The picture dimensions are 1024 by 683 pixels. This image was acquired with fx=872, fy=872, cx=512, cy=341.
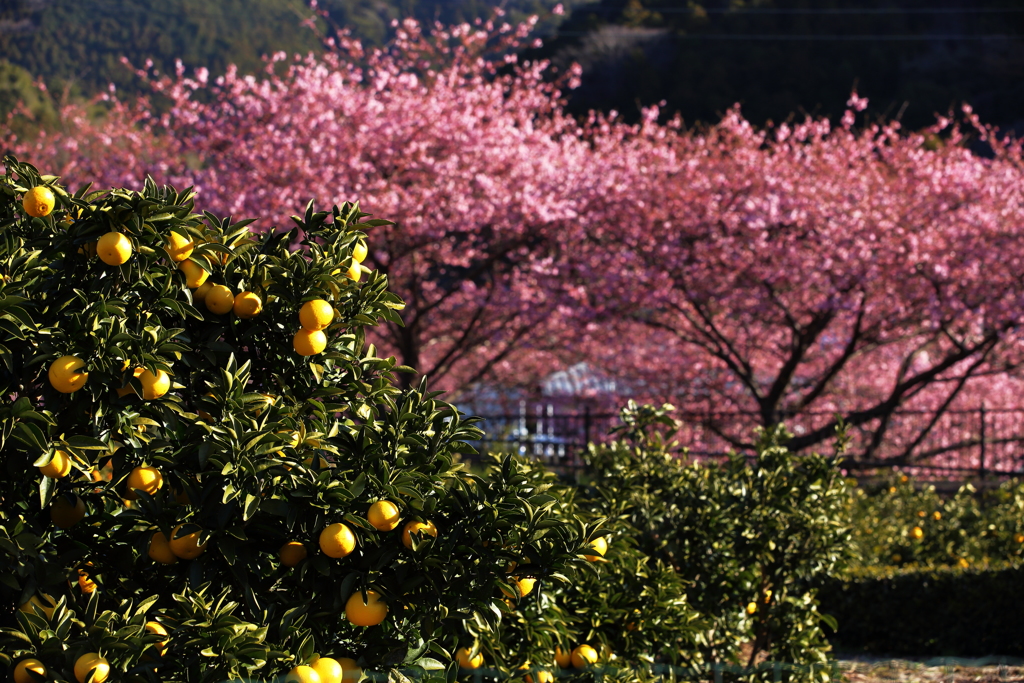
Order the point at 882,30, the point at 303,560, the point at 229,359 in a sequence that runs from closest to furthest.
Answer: the point at 303,560 < the point at 229,359 < the point at 882,30

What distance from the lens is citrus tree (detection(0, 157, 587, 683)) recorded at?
181cm

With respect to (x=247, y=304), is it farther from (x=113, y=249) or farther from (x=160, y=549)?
(x=160, y=549)

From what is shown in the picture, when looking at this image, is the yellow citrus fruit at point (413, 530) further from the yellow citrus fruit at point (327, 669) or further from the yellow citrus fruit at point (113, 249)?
the yellow citrus fruit at point (113, 249)

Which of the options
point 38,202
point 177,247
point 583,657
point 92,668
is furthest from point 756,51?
point 92,668

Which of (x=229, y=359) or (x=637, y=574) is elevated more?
(x=229, y=359)

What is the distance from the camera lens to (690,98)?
30.9 m

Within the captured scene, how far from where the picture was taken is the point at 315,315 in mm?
2223

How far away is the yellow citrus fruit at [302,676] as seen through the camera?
171 cm

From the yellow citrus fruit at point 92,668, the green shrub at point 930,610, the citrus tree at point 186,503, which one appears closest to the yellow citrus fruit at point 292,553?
the citrus tree at point 186,503

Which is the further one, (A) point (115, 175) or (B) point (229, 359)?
(A) point (115, 175)

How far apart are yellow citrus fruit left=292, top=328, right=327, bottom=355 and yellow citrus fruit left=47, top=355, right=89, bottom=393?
54cm

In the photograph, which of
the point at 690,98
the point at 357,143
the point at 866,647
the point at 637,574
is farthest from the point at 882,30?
the point at 637,574

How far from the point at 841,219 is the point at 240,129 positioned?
823cm

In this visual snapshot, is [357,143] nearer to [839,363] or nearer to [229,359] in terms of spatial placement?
[839,363]
